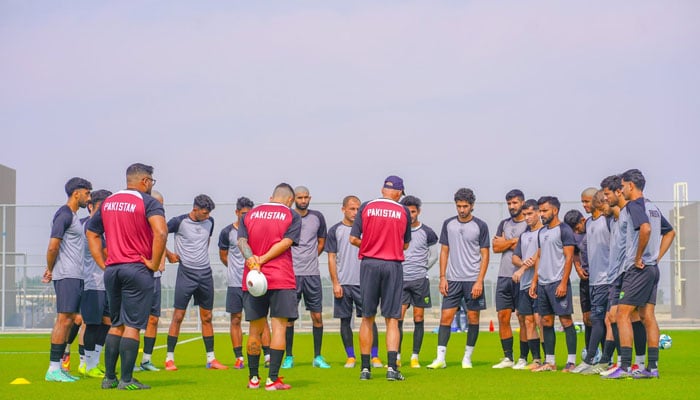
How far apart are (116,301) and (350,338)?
4.16 meters

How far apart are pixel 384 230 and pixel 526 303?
2831mm

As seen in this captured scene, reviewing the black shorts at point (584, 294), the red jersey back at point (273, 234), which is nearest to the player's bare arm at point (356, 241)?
the red jersey back at point (273, 234)

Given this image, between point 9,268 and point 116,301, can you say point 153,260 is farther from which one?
point 9,268

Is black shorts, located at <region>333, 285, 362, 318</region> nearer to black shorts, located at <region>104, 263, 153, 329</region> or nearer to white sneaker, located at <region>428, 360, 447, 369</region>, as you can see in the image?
white sneaker, located at <region>428, 360, 447, 369</region>

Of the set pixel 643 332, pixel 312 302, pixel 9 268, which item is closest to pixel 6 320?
pixel 9 268

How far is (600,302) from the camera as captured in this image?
36.9ft

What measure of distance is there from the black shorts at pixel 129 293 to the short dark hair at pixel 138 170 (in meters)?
0.93

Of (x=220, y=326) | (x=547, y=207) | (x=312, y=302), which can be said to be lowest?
(x=220, y=326)

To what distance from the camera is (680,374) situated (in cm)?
1065

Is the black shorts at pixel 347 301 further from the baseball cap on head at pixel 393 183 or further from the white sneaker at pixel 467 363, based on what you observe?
the baseball cap on head at pixel 393 183

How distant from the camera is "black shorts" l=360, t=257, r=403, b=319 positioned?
33.7ft

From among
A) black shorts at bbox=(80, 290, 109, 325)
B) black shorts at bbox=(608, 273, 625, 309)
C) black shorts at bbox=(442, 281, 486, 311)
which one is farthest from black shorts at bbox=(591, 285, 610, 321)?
black shorts at bbox=(80, 290, 109, 325)

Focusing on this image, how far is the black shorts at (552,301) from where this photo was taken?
11438mm

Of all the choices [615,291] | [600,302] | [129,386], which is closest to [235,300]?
[129,386]
